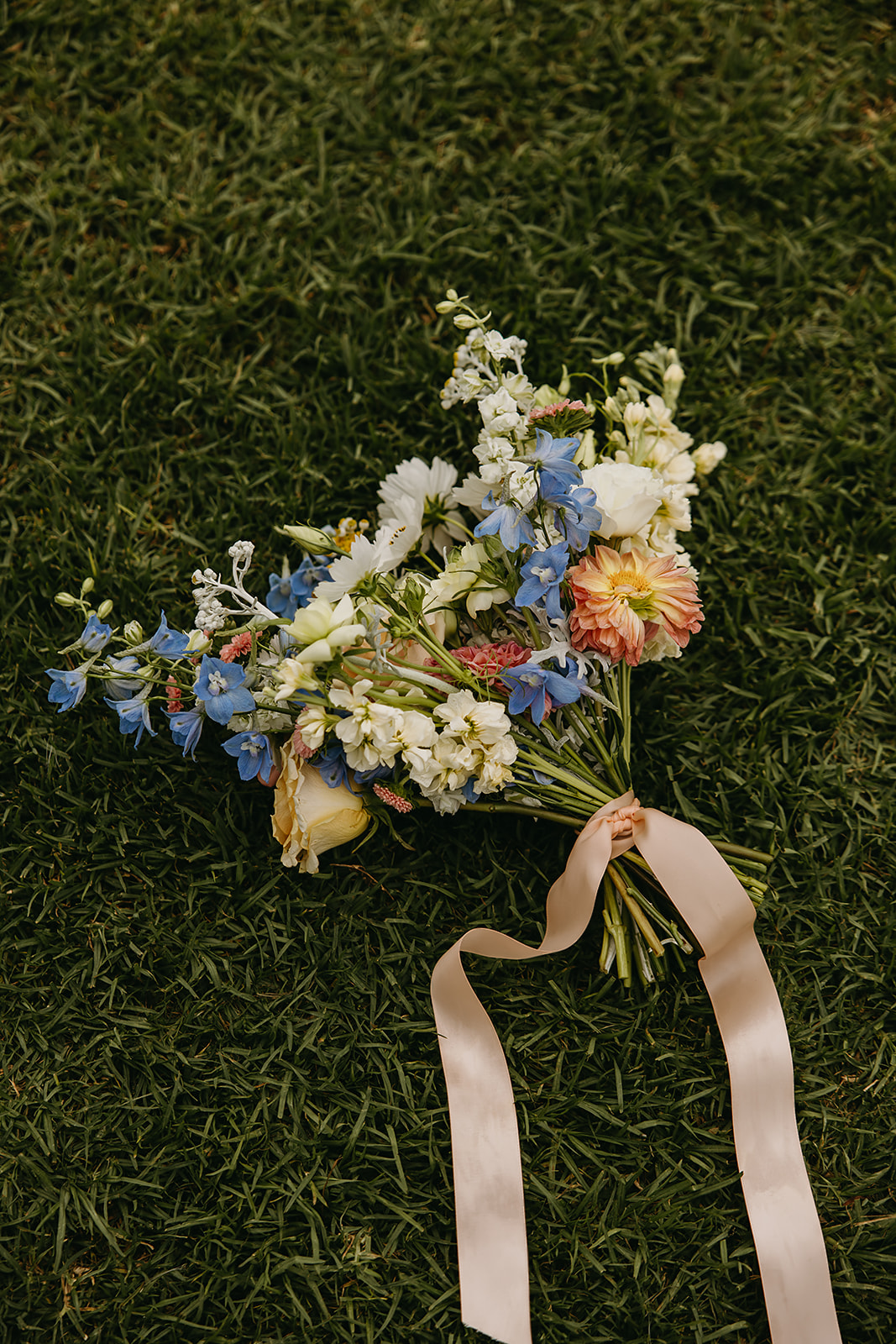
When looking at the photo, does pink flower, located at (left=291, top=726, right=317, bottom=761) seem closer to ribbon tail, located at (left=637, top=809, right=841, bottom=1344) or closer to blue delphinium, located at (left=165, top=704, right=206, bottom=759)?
blue delphinium, located at (left=165, top=704, right=206, bottom=759)

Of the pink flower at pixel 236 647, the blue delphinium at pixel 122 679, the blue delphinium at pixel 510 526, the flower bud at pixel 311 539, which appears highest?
the blue delphinium at pixel 510 526

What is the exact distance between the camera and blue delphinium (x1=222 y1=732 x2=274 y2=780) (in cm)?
130

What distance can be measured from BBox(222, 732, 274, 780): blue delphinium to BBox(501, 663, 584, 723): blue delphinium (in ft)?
1.08

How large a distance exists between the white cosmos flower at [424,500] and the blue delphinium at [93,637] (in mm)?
397

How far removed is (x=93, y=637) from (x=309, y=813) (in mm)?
351

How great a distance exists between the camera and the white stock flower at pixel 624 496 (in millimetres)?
1234

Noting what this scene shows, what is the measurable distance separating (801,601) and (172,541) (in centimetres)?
104

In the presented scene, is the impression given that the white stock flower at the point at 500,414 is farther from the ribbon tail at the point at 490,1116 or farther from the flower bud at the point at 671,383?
the ribbon tail at the point at 490,1116

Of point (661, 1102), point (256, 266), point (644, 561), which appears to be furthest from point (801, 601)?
point (256, 266)

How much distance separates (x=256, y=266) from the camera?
1.75 m

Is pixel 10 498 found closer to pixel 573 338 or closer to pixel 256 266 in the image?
pixel 256 266

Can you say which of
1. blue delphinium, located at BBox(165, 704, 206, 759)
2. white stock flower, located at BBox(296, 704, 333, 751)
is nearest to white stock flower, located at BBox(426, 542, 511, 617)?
white stock flower, located at BBox(296, 704, 333, 751)

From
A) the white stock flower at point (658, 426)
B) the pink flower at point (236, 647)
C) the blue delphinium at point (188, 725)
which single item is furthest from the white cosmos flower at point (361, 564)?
the white stock flower at point (658, 426)

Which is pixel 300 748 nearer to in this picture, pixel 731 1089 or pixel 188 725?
pixel 188 725
